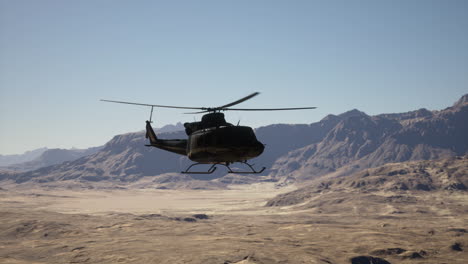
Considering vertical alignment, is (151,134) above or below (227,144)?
above

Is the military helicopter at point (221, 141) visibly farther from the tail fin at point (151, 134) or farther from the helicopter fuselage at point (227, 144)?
the tail fin at point (151, 134)

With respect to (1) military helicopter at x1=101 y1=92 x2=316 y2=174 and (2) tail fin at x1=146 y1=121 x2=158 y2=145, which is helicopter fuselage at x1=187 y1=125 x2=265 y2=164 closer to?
(1) military helicopter at x1=101 y1=92 x2=316 y2=174

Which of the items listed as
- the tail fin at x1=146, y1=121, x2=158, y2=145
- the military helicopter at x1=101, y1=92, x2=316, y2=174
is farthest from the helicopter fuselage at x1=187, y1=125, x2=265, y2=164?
the tail fin at x1=146, y1=121, x2=158, y2=145

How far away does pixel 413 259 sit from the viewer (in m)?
142

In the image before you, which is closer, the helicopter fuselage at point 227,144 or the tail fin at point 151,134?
the helicopter fuselage at point 227,144

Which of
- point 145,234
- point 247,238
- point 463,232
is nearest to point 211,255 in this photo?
point 247,238

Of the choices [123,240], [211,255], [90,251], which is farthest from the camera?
[123,240]

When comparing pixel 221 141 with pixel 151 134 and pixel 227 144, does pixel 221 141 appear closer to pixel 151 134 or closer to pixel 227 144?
pixel 227 144

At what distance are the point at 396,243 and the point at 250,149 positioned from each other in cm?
14591

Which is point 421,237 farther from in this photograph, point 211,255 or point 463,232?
point 211,255

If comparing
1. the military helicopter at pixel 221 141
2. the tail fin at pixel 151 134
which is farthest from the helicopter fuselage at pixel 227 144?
the tail fin at pixel 151 134

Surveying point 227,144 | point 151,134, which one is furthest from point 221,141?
point 151,134

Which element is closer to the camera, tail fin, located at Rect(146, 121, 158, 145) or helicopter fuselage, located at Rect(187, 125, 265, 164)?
helicopter fuselage, located at Rect(187, 125, 265, 164)

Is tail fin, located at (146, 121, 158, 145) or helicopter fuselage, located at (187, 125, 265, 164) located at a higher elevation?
tail fin, located at (146, 121, 158, 145)
